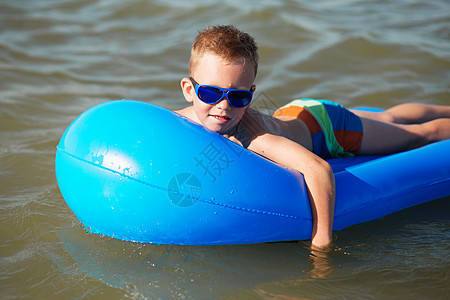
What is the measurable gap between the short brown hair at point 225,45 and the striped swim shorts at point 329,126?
80cm

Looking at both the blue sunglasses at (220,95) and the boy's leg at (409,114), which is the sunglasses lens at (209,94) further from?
the boy's leg at (409,114)

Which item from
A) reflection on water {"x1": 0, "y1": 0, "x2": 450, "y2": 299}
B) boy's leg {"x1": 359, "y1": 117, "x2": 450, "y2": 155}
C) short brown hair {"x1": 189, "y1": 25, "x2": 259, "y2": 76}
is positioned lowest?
reflection on water {"x1": 0, "y1": 0, "x2": 450, "y2": 299}

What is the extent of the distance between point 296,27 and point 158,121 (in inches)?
192

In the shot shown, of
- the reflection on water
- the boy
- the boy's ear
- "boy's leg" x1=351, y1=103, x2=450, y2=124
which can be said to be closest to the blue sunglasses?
the boy

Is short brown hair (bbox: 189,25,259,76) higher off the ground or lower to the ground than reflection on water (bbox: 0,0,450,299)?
higher

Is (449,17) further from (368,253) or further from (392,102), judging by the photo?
(368,253)

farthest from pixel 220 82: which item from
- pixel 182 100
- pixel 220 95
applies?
pixel 182 100

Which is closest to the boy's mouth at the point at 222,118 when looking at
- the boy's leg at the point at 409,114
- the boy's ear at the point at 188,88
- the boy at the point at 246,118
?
the boy at the point at 246,118

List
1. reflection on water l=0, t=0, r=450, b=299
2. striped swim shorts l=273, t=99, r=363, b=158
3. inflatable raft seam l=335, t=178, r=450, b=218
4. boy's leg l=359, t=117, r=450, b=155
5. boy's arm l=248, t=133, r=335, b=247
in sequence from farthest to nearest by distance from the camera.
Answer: boy's leg l=359, t=117, r=450, b=155
striped swim shorts l=273, t=99, r=363, b=158
inflatable raft seam l=335, t=178, r=450, b=218
boy's arm l=248, t=133, r=335, b=247
reflection on water l=0, t=0, r=450, b=299

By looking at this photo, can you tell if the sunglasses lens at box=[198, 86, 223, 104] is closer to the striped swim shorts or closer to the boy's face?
the boy's face

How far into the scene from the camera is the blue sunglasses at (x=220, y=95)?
2.54 metres

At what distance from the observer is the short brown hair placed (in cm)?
252

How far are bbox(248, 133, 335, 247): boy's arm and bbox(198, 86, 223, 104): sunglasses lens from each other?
0.34m

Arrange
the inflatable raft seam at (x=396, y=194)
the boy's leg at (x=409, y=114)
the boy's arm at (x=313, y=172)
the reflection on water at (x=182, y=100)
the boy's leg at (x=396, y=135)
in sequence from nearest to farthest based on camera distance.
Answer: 1. the reflection on water at (x=182, y=100)
2. the boy's arm at (x=313, y=172)
3. the inflatable raft seam at (x=396, y=194)
4. the boy's leg at (x=396, y=135)
5. the boy's leg at (x=409, y=114)
